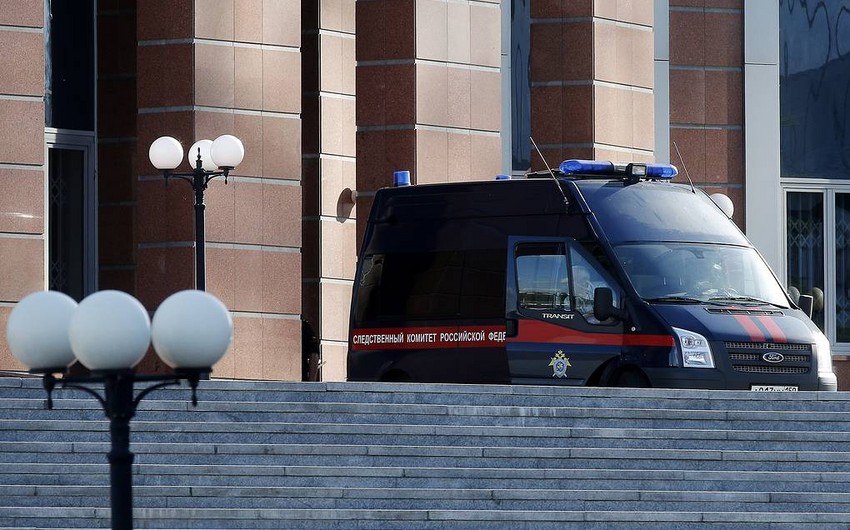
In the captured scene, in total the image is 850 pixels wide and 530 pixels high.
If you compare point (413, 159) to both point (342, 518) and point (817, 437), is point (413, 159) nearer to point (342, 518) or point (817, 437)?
point (817, 437)

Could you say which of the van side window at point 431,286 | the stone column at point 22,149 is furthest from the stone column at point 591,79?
the van side window at point 431,286

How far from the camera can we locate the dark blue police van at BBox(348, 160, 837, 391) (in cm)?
1603

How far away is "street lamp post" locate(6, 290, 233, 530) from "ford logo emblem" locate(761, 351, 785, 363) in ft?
27.9

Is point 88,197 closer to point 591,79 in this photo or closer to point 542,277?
point 591,79

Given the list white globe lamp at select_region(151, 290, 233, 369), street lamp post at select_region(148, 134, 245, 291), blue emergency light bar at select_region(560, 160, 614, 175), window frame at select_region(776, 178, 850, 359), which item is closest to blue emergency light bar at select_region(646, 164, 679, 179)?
blue emergency light bar at select_region(560, 160, 614, 175)

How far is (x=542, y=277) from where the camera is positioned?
16859mm

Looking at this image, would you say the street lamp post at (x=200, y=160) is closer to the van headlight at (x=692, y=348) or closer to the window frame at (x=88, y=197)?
the window frame at (x=88, y=197)

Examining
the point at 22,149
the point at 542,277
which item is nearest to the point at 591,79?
the point at 22,149

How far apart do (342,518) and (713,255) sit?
6.19 metres

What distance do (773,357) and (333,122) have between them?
1277 centimetres

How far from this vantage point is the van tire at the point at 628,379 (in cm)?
1622

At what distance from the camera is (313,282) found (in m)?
27.5

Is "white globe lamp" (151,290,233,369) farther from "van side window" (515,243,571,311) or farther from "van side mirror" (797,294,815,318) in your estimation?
"van side mirror" (797,294,815,318)

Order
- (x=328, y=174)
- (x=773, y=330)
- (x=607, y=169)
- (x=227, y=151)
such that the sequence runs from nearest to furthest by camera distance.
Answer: (x=773, y=330), (x=607, y=169), (x=227, y=151), (x=328, y=174)
